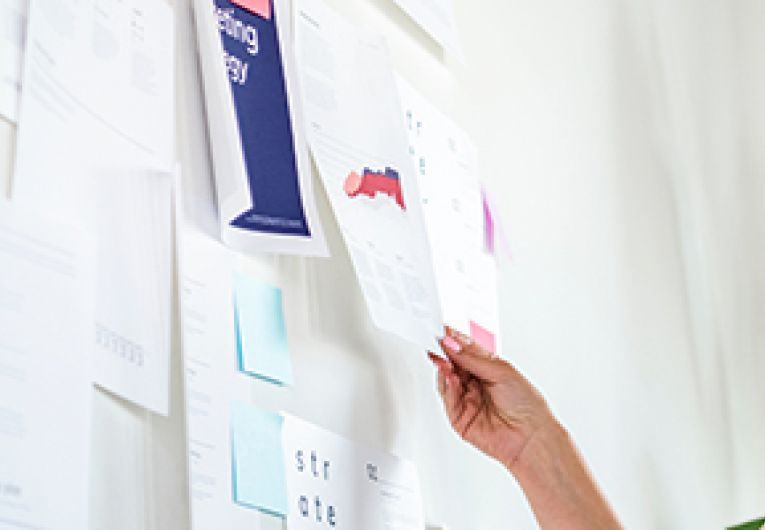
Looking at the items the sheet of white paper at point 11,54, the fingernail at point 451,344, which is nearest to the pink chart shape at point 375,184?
the fingernail at point 451,344

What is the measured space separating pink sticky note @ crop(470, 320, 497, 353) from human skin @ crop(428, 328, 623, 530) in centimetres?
6

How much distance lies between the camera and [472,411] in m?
1.05

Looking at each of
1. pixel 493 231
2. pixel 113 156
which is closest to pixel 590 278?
pixel 493 231

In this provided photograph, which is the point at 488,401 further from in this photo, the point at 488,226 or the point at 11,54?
the point at 11,54

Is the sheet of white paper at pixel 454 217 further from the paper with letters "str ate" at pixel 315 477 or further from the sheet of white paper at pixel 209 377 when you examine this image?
the sheet of white paper at pixel 209 377

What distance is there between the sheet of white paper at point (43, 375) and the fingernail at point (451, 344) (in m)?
0.43

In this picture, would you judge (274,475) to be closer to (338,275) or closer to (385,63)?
(338,275)

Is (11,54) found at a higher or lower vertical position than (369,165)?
lower

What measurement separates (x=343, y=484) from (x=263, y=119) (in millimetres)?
286

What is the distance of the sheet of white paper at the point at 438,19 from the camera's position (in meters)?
1.14

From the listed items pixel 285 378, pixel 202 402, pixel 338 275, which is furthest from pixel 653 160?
pixel 202 402

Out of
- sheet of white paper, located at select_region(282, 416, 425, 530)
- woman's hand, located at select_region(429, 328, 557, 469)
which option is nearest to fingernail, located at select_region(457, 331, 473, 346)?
woman's hand, located at select_region(429, 328, 557, 469)

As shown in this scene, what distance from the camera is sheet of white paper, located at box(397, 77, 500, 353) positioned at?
1084 mm

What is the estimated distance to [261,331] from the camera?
809 mm
